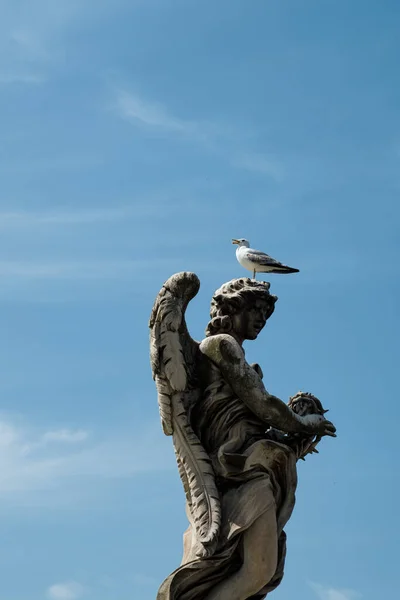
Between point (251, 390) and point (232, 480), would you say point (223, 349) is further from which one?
point (232, 480)

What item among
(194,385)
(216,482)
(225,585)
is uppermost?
(194,385)

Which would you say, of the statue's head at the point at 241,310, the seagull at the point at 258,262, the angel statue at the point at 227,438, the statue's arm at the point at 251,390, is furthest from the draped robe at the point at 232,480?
the seagull at the point at 258,262

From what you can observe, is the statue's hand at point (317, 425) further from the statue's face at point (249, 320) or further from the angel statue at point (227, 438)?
the statue's face at point (249, 320)

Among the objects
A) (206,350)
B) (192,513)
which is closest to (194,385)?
(206,350)

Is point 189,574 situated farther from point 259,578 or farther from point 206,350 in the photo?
point 206,350

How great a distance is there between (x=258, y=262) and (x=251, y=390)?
2.20m

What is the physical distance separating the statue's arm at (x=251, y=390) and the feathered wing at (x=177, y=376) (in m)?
0.36

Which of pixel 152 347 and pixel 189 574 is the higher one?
pixel 152 347

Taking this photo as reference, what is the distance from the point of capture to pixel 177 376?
15.9 meters

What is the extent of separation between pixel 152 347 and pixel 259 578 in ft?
8.64

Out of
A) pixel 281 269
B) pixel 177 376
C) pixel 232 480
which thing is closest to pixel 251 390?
pixel 177 376

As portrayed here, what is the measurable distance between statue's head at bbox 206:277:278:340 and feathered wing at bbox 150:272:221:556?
46 centimetres

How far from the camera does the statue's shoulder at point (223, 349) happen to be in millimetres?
16031

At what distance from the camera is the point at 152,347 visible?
15953 mm
